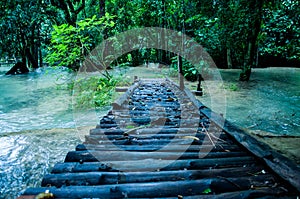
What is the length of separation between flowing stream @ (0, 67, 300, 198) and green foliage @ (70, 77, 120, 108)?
661 millimetres

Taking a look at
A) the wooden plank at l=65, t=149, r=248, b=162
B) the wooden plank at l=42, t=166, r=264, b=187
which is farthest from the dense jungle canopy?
the wooden plank at l=42, t=166, r=264, b=187

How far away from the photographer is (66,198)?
5.92 ft

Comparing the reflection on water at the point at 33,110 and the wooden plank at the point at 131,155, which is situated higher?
the wooden plank at the point at 131,155

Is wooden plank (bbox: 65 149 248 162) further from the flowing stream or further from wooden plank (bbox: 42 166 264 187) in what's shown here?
the flowing stream

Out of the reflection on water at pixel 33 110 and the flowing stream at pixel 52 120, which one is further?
the reflection on water at pixel 33 110

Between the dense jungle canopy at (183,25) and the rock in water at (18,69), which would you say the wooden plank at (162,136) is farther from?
the rock in water at (18,69)

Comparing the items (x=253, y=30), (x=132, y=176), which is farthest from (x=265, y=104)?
(x=132, y=176)

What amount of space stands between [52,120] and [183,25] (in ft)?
18.6

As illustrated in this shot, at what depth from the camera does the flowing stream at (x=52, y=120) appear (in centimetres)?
445

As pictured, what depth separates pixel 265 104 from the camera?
29.5ft

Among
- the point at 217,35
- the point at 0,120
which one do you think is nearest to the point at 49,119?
the point at 0,120

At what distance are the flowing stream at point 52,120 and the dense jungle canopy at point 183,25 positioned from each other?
75.3 inches

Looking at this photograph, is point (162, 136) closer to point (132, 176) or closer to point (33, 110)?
point (132, 176)

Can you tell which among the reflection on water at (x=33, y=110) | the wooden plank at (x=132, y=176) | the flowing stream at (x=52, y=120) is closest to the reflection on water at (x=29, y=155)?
the flowing stream at (x=52, y=120)
